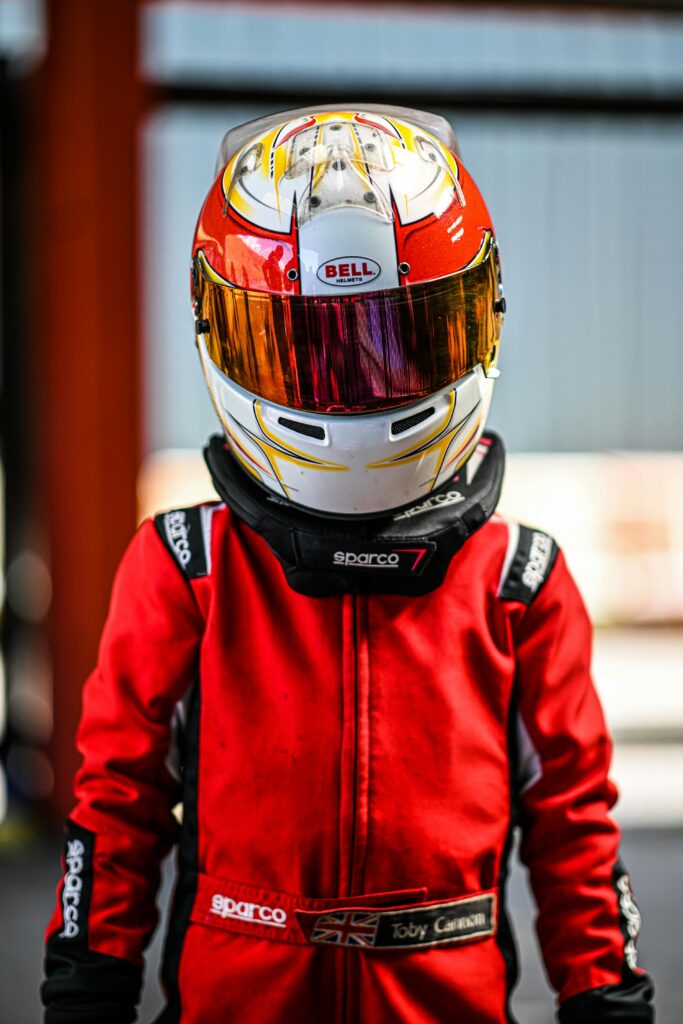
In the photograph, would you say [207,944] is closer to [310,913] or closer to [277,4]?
[310,913]

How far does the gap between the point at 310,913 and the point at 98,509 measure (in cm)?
208

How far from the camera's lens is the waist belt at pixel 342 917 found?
2.97 feet

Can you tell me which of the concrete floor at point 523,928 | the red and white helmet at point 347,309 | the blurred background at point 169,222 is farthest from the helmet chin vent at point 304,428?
the blurred background at point 169,222

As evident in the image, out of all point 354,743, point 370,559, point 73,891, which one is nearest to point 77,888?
point 73,891

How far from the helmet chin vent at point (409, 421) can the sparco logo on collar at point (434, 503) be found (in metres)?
0.08

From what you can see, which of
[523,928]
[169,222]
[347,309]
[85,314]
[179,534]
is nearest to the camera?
[347,309]

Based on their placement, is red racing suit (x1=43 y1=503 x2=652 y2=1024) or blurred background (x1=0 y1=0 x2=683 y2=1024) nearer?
red racing suit (x1=43 y1=503 x2=652 y2=1024)

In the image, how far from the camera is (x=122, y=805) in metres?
0.94

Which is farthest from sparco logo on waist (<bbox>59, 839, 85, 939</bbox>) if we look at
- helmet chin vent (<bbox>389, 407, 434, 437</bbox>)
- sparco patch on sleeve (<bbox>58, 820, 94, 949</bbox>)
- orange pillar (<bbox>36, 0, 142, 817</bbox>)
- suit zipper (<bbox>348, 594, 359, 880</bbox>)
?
orange pillar (<bbox>36, 0, 142, 817</bbox>)

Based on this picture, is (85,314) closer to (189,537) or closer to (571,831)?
(189,537)

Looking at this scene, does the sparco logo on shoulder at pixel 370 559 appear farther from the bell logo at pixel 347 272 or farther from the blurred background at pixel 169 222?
the blurred background at pixel 169 222

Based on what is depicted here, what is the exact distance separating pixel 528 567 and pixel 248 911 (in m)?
0.41

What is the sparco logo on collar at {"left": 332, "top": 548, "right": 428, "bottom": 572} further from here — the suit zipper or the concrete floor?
the concrete floor

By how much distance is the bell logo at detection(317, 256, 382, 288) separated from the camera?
88 cm
